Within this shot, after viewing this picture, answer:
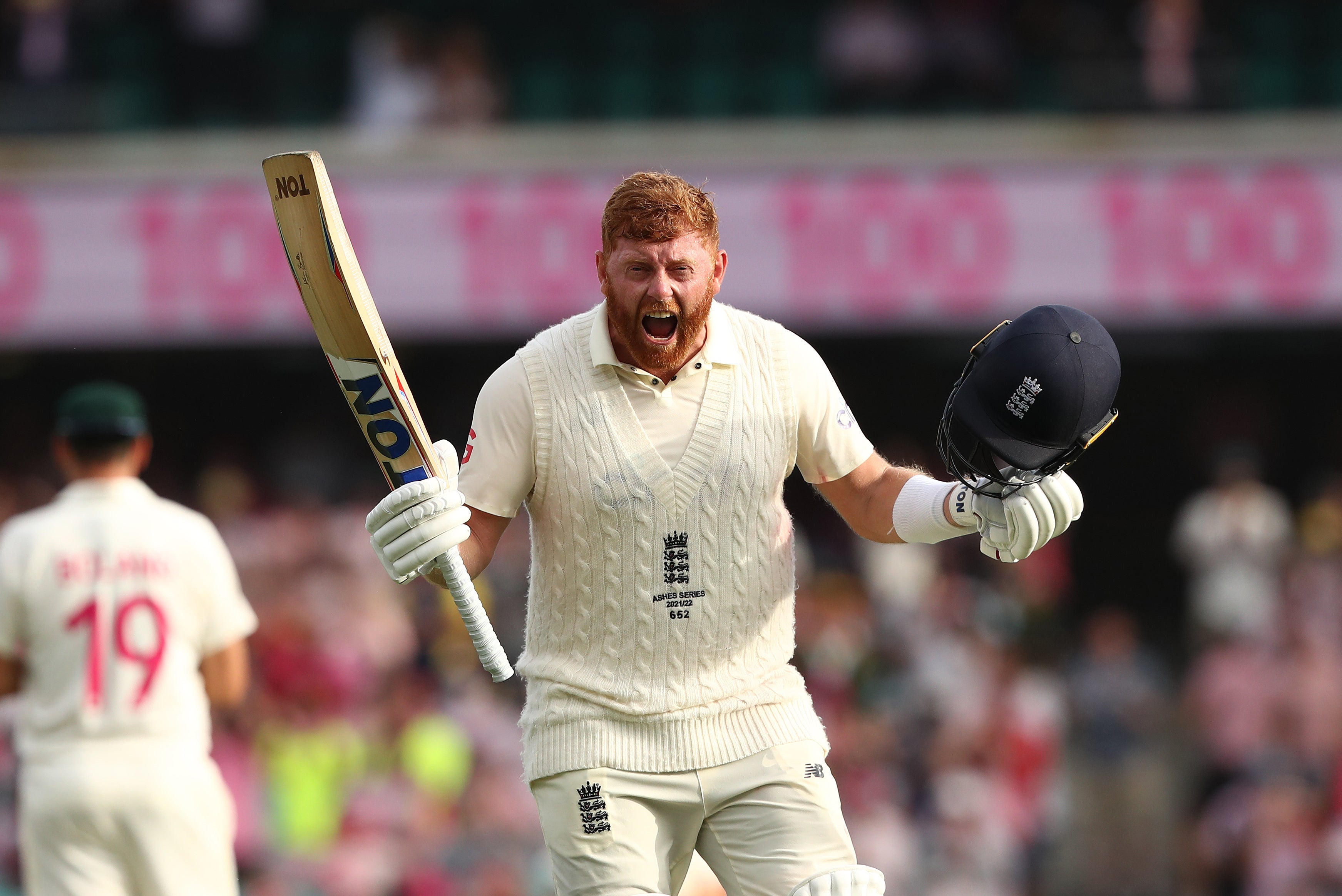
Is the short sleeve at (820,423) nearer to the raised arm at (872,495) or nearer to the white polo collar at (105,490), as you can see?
the raised arm at (872,495)

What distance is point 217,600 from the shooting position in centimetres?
470

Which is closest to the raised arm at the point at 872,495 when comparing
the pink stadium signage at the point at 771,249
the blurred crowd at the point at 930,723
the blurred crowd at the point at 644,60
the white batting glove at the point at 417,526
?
the white batting glove at the point at 417,526

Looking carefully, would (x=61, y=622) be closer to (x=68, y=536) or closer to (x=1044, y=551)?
(x=68, y=536)

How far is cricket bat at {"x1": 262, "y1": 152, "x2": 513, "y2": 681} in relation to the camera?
11.2 feet

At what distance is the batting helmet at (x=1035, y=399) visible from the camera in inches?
132

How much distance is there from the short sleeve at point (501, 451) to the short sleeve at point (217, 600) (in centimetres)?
146

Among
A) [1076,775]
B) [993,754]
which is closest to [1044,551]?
[1076,775]

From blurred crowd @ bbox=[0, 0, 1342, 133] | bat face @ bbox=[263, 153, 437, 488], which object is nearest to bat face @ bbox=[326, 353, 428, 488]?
bat face @ bbox=[263, 153, 437, 488]

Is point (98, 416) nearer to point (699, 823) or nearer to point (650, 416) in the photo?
point (650, 416)

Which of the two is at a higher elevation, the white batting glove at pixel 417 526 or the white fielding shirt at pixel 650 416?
the white fielding shirt at pixel 650 416

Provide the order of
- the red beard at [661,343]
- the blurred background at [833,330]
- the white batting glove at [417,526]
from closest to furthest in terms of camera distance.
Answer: the white batting glove at [417,526] < the red beard at [661,343] < the blurred background at [833,330]

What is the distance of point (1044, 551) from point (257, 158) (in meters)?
5.60

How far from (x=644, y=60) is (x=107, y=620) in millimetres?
8431

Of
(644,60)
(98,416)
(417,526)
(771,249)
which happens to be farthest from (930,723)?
(644,60)
